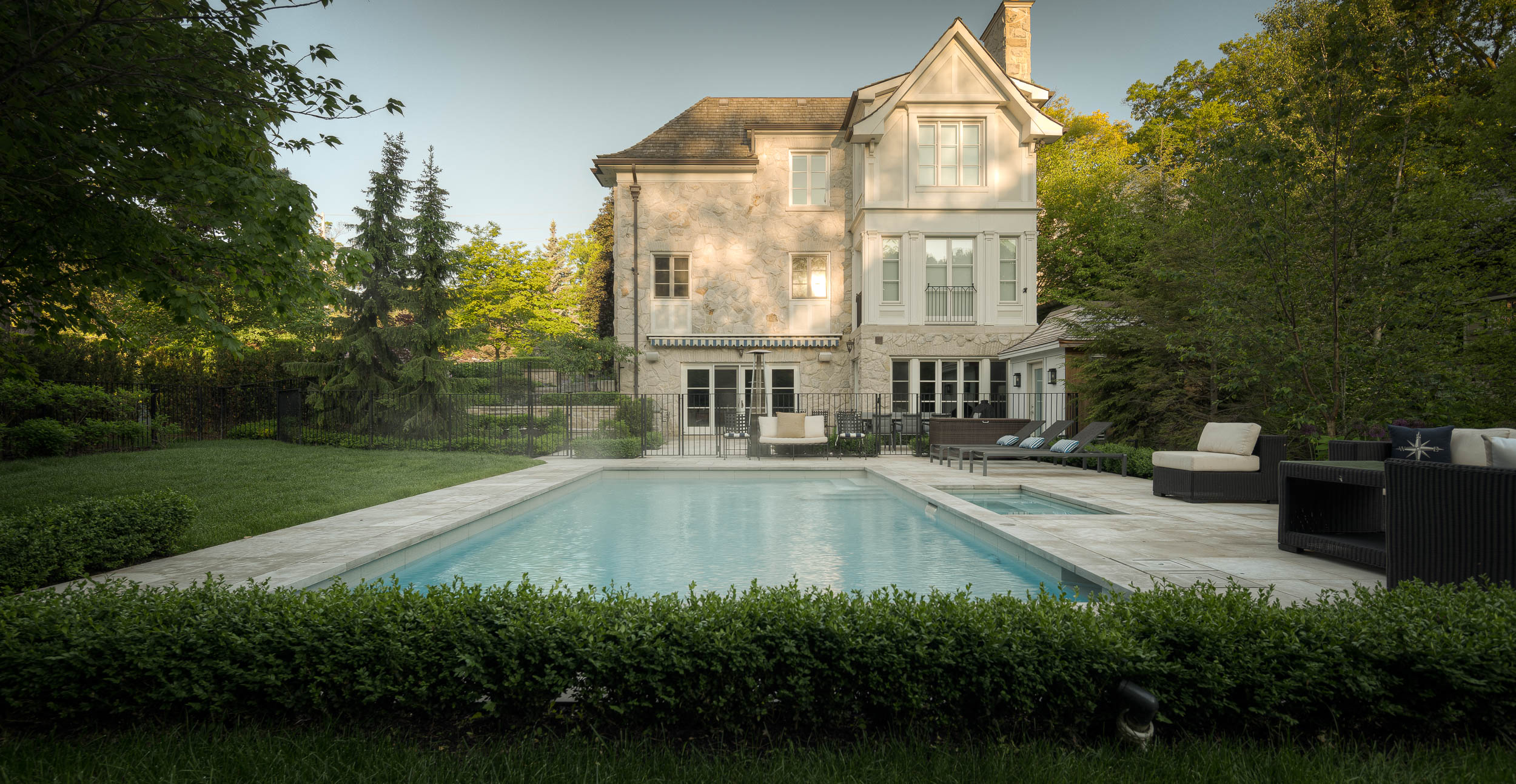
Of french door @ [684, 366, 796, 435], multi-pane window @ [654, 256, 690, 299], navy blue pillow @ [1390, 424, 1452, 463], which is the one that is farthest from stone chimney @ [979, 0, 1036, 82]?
navy blue pillow @ [1390, 424, 1452, 463]

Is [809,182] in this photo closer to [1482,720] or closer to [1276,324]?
[1276,324]

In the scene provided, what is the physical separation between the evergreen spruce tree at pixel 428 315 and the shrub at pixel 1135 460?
14681mm

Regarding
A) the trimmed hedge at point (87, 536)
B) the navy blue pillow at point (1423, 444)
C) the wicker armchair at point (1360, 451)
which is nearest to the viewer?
the trimmed hedge at point (87, 536)

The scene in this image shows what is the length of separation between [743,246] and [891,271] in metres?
4.93

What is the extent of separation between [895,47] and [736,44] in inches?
263

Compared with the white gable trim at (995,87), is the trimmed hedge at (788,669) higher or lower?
lower

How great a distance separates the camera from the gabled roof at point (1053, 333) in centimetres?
1456

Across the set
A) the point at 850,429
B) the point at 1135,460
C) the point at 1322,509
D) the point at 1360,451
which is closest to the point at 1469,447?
the point at 1322,509

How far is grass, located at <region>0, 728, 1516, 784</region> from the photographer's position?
210cm

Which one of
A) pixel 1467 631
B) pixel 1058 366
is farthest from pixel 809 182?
pixel 1467 631

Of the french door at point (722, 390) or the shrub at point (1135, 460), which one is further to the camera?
the french door at point (722, 390)

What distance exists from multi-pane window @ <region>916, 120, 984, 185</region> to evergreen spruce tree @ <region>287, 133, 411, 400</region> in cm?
1452

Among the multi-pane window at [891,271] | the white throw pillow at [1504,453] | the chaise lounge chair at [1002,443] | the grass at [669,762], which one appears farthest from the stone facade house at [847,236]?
the grass at [669,762]

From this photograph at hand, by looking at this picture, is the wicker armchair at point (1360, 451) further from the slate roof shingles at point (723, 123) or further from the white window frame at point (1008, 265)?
the slate roof shingles at point (723, 123)
